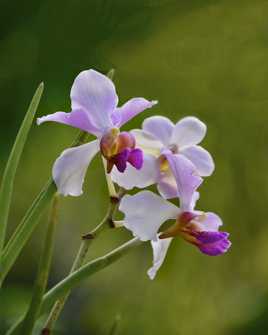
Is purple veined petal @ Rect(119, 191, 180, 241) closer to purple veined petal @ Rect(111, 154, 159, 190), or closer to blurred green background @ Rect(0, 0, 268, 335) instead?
purple veined petal @ Rect(111, 154, 159, 190)

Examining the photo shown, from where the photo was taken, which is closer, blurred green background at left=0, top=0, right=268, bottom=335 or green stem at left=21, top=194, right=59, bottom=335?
green stem at left=21, top=194, right=59, bottom=335

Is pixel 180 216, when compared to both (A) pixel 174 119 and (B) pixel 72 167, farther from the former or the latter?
(A) pixel 174 119

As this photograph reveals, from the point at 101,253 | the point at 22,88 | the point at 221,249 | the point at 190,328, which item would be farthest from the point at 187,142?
the point at 101,253

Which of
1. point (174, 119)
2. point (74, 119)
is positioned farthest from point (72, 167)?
point (174, 119)

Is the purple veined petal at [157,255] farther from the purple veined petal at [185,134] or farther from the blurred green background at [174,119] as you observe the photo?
the blurred green background at [174,119]

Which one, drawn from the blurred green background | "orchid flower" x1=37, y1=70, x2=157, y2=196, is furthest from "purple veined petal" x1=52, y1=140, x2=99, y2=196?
the blurred green background

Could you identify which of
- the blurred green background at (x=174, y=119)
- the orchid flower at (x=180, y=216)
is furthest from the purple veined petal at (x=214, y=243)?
the blurred green background at (x=174, y=119)
